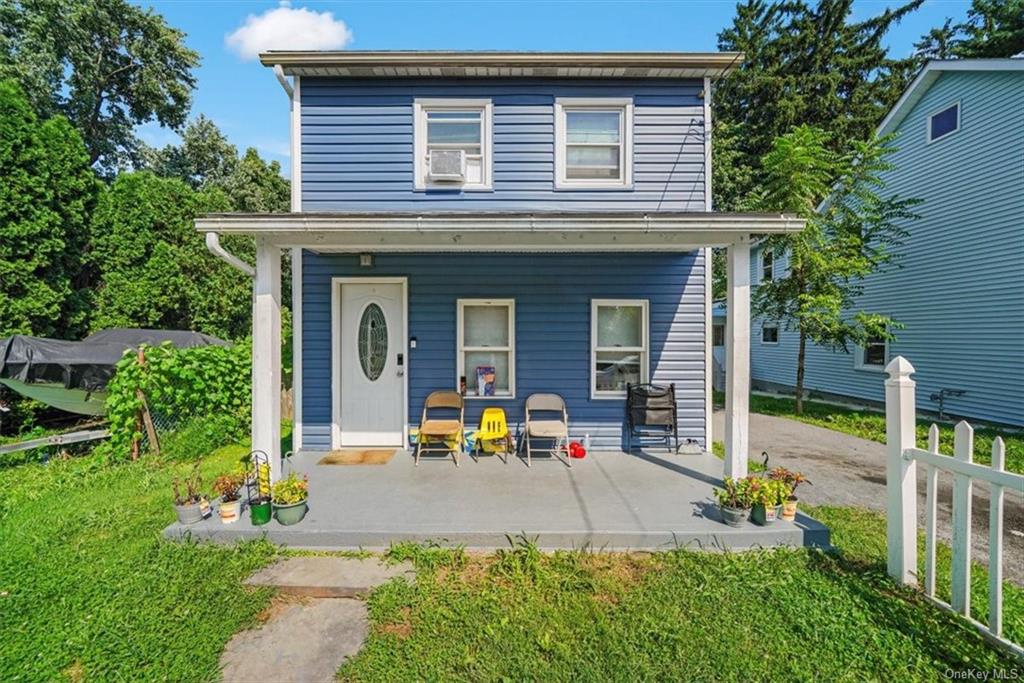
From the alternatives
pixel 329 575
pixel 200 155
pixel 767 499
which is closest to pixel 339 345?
pixel 329 575

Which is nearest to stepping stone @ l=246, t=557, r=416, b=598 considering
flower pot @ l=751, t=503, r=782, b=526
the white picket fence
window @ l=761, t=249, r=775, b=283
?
flower pot @ l=751, t=503, r=782, b=526

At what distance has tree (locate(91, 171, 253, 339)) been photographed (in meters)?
9.15

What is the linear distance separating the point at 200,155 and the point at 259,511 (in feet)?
78.2

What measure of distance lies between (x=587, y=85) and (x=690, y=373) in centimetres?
418

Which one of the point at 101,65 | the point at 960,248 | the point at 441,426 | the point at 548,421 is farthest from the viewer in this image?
the point at 101,65

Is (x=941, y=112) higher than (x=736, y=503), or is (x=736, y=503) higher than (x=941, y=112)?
(x=941, y=112)

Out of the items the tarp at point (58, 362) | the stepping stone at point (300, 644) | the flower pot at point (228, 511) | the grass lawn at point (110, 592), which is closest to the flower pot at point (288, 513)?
the grass lawn at point (110, 592)

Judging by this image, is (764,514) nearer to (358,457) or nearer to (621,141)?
(358,457)

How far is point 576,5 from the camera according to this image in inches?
271

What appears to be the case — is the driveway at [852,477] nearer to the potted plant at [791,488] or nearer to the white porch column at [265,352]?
the potted plant at [791,488]

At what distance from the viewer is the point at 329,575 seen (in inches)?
122

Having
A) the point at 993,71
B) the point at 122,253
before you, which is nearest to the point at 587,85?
the point at 993,71

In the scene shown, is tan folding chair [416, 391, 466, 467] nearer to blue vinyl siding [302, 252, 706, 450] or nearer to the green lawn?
blue vinyl siding [302, 252, 706, 450]

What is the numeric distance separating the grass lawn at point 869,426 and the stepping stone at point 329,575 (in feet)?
23.9
